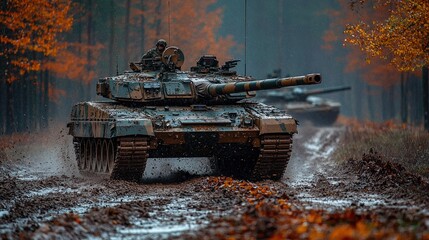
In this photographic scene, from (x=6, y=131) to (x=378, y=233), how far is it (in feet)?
81.3

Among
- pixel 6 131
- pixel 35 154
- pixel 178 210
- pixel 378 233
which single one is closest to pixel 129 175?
pixel 178 210

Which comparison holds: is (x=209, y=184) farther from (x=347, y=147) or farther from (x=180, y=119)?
(x=347, y=147)

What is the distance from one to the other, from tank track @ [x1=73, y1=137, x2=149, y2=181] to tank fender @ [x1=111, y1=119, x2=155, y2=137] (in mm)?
169

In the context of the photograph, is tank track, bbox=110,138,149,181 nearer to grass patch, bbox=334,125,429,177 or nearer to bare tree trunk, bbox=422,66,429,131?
grass patch, bbox=334,125,429,177

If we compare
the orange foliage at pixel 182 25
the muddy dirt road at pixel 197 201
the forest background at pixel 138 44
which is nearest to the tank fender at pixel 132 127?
the muddy dirt road at pixel 197 201

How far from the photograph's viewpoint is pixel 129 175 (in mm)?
18359

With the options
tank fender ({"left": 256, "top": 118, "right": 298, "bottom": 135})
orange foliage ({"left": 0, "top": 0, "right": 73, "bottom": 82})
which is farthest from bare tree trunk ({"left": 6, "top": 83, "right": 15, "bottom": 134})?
tank fender ({"left": 256, "top": 118, "right": 298, "bottom": 135})

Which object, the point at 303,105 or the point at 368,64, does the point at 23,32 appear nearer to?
the point at 303,105

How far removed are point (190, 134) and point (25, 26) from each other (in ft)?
45.3

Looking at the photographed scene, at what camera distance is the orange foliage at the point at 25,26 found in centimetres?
2855

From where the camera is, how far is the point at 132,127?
682 inches

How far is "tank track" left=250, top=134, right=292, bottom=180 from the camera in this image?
60.4 feet

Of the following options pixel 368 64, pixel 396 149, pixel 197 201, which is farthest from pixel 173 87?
pixel 368 64

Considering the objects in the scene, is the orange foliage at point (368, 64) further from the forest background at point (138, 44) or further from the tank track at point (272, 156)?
the tank track at point (272, 156)
